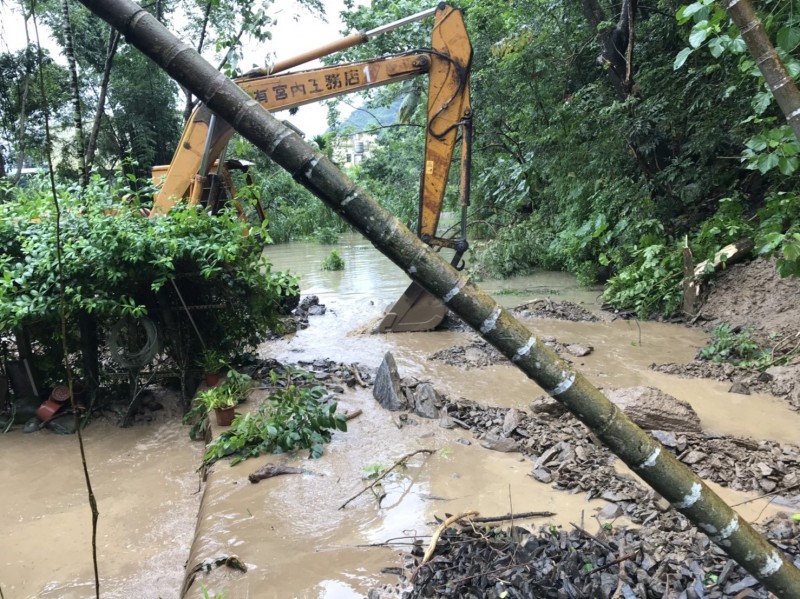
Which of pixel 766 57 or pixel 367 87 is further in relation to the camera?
pixel 367 87

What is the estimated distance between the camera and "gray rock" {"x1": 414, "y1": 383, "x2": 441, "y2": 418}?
4.90m

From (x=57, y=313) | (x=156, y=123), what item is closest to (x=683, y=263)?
(x=57, y=313)

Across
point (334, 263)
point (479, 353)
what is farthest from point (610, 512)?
point (334, 263)

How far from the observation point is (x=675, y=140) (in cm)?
952

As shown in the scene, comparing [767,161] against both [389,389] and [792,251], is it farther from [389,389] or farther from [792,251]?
[389,389]

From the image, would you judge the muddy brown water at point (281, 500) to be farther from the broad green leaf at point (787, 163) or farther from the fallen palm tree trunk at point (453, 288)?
the broad green leaf at point (787, 163)

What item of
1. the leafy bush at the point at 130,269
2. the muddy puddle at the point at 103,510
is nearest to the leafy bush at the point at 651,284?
the leafy bush at the point at 130,269

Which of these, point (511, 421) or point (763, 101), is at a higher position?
point (763, 101)

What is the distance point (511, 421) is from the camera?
177 inches

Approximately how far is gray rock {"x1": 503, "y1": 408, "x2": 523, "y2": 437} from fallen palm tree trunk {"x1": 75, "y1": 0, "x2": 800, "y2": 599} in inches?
119

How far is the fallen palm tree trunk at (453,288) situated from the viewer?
3.56 feet

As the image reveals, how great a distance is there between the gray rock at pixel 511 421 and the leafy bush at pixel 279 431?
1320 mm

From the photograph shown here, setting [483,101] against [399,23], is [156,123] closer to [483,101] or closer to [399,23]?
[483,101]

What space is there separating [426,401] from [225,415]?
5.90 ft
